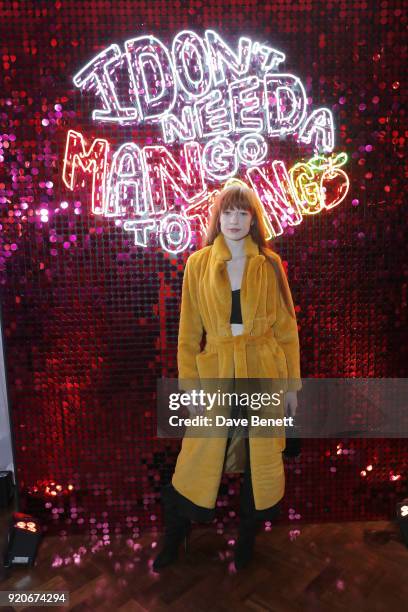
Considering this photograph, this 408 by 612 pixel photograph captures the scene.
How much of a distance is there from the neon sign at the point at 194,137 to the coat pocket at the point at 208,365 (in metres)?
0.65

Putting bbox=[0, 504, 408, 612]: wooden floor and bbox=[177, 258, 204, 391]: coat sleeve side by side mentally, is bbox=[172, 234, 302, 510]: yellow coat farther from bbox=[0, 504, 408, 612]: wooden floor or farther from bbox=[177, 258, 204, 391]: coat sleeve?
bbox=[0, 504, 408, 612]: wooden floor

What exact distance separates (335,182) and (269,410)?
130cm

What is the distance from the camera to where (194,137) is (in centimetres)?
272

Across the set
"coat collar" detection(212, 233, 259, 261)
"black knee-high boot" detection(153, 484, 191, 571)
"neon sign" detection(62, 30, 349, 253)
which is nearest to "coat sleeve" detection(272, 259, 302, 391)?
"coat collar" detection(212, 233, 259, 261)

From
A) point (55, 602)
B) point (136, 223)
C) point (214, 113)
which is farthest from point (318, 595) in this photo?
point (214, 113)

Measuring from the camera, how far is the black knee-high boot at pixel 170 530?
273 cm

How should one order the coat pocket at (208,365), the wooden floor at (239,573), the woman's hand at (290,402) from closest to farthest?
the wooden floor at (239,573)
the coat pocket at (208,365)
the woman's hand at (290,402)

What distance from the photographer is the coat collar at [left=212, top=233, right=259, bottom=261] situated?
8.24 ft

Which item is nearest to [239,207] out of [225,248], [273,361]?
[225,248]

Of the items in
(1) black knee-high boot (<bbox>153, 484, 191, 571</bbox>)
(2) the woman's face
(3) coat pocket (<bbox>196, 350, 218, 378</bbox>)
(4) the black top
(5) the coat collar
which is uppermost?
(2) the woman's face

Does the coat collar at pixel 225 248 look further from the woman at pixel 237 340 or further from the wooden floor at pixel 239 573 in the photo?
the wooden floor at pixel 239 573

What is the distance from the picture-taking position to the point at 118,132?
2.72 meters

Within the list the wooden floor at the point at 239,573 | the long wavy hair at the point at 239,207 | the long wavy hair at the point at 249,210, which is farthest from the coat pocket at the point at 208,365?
the wooden floor at the point at 239,573

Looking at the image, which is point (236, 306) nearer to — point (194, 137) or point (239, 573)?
point (194, 137)
